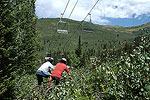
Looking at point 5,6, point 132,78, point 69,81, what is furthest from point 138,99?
point 5,6

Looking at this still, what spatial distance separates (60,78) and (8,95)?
364 cm

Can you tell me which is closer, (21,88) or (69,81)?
(69,81)

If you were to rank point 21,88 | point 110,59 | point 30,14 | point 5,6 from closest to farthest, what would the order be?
1. point 5,6
2. point 110,59
3. point 21,88
4. point 30,14

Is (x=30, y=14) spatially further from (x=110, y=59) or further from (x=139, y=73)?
(x=139, y=73)

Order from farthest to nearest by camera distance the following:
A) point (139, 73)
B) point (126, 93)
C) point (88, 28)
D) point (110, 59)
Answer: point (88, 28)
point (110, 59)
point (126, 93)
point (139, 73)

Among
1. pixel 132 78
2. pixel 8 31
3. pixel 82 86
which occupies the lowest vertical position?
pixel 82 86

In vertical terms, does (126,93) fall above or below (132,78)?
below

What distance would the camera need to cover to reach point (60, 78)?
7348 mm

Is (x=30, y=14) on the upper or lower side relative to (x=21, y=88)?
upper

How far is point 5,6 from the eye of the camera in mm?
8609

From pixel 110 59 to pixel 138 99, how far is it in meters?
7.24

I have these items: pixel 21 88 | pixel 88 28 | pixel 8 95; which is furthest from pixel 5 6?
pixel 88 28

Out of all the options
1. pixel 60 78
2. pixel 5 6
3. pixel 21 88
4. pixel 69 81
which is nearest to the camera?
pixel 69 81

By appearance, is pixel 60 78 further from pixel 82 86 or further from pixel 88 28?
pixel 88 28
